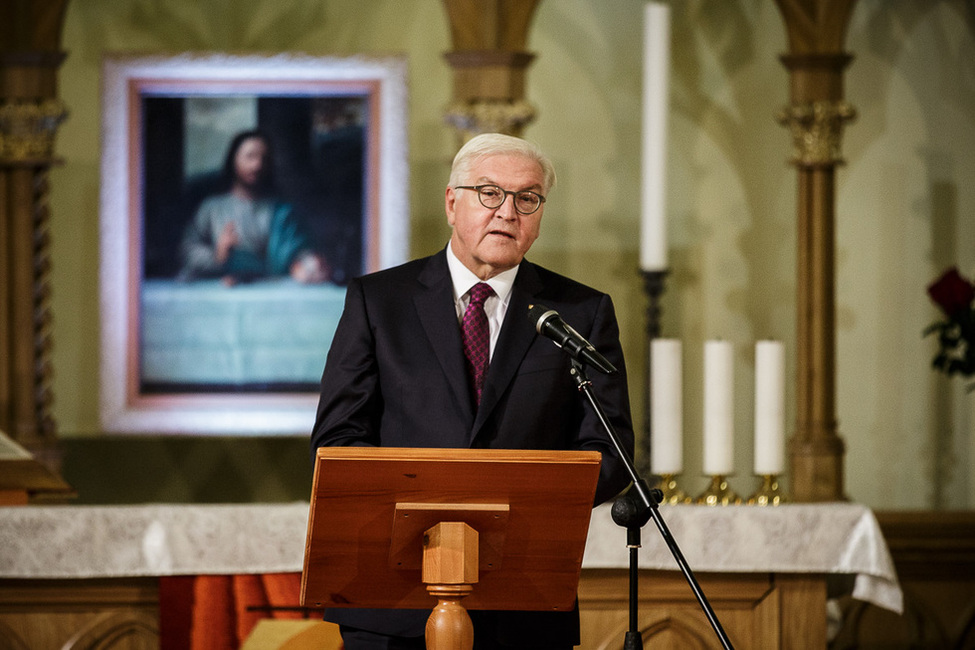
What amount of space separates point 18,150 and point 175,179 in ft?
2.13

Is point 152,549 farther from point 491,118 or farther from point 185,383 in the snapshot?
A: point 491,118

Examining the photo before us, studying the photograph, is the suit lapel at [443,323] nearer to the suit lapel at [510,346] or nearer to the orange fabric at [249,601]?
the suit lapel at [510,346]

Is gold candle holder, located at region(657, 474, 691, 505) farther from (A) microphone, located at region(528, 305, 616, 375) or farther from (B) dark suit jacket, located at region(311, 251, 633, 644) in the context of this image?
(A) microphone, located at region(528, 305, 616, 375)

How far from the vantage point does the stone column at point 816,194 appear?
3832mm

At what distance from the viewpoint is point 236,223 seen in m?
4.24

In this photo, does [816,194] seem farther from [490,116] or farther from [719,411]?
[490,116]

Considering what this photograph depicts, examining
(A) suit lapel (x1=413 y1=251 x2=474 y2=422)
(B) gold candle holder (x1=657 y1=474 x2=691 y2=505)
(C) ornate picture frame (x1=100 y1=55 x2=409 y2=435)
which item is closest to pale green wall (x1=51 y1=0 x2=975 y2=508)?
(C) ornate picture frame (x1=100 y1=55 x2=409 y2=435)

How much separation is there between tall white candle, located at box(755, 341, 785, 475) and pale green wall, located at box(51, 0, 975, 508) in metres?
0.99

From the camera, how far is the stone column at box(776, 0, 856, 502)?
12.6 feet

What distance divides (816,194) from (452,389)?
2.22 metres

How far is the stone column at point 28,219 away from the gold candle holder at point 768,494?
2293 millimetres

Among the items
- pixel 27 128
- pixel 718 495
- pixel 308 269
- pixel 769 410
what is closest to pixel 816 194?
pixel 769 410

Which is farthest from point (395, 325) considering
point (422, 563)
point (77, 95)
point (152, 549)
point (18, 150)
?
point (77, 95)

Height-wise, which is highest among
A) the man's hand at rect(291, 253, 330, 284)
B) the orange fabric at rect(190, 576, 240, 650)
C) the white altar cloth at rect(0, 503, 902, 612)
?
the man's hand at rect(291, 253, 330, 284)
